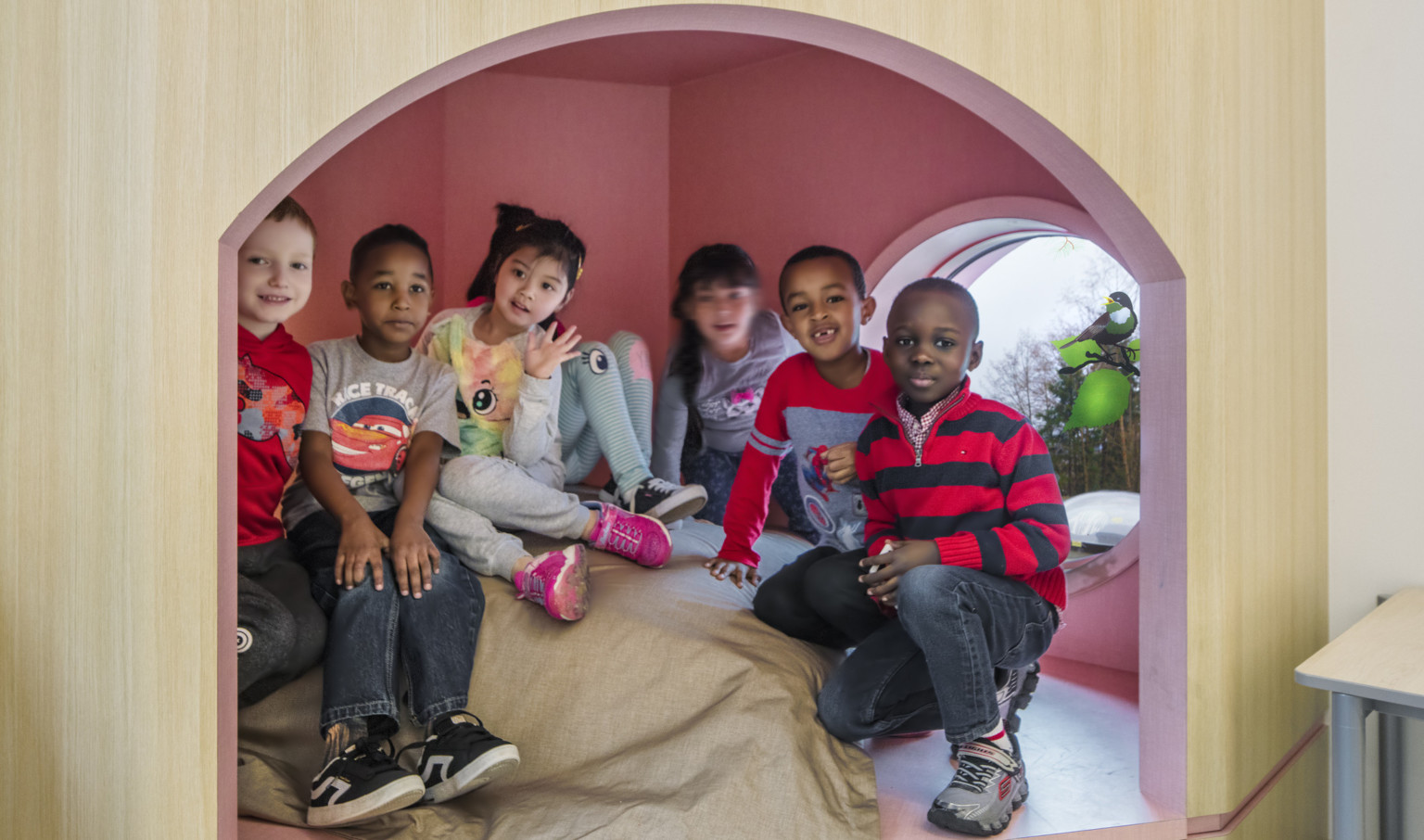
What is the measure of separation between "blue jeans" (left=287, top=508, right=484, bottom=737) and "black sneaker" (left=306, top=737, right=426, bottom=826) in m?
0.09

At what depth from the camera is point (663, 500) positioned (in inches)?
89.7

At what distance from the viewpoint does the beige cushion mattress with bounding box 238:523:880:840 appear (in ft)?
4.75

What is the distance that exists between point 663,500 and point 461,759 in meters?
0.91

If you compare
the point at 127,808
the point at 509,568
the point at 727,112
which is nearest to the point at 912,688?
the point at 509,568

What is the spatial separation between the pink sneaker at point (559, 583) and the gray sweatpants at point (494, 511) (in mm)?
71

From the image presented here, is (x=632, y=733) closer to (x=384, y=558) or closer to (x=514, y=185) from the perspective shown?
(x=384, y=558)

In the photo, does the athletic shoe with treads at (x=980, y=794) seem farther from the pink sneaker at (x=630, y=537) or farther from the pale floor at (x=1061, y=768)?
the pink sneaker at (x=630, y=537)

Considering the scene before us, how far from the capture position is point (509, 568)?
1.87 meters

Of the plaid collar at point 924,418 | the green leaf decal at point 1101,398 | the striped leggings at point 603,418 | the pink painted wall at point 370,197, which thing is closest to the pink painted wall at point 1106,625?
the green leaf decal at point 1101,398

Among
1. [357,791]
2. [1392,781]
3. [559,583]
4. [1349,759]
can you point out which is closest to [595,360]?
[559,583]

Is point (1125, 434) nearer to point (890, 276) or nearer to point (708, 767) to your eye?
point (890, 276)

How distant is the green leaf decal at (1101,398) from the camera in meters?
2.45

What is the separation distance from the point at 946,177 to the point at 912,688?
1.52 metres

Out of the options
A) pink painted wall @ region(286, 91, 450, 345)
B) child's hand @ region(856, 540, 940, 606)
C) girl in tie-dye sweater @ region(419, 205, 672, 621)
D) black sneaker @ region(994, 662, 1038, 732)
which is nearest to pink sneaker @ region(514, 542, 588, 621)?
girl in tie-dye sweater @ region(419, 205, 672, 621)
